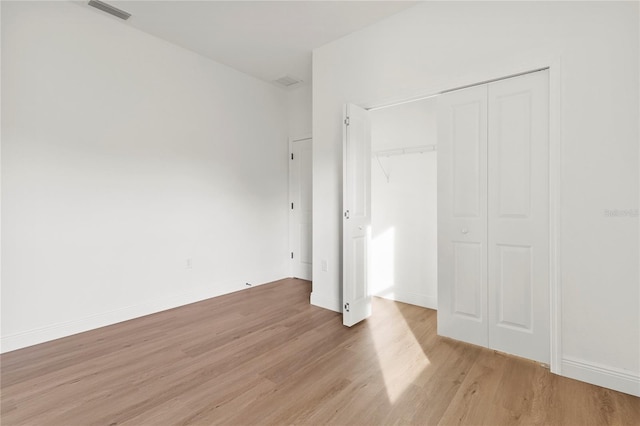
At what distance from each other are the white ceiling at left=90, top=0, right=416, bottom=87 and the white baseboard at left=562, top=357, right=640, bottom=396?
314cm

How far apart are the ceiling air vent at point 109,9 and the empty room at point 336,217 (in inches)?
1.2

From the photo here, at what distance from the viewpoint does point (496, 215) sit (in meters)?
2.41

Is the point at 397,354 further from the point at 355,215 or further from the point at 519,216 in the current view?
the point at 519,216

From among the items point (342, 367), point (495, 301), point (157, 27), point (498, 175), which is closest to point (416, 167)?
point (498, 175)

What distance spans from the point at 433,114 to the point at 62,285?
4061mm

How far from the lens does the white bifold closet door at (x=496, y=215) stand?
2.24 m

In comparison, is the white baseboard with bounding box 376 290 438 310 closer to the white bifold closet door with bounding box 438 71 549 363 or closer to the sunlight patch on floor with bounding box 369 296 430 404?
the sunlight patch on floor with bounding box 369 296 430 404

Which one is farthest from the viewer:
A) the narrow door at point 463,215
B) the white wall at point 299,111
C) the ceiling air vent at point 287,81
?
the white wall at point 299,111

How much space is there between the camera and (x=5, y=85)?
249 cm

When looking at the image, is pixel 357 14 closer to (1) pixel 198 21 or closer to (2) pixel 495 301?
(1) pixel 198 21

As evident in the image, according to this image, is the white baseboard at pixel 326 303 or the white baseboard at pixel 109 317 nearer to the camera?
the white baseboard at pixel 109 317

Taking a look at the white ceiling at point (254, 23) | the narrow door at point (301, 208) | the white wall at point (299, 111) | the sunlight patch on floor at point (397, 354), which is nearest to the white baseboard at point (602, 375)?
the sunlight patch on floor at point (397, 354)

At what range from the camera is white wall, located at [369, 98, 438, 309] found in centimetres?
342

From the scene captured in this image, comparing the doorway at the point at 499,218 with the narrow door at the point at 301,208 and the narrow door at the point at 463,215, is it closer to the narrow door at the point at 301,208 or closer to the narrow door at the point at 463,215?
the narrow door at the point at 463,215
